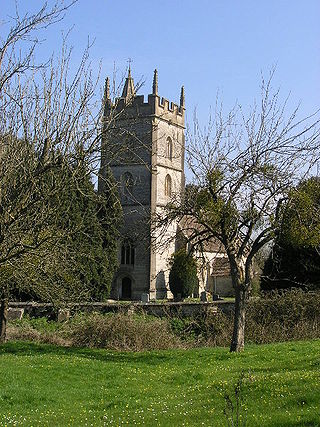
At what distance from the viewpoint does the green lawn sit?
289 inches

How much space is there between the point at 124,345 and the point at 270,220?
6239mm

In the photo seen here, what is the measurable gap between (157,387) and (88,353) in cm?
570

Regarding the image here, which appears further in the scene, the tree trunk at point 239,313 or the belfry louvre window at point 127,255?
the belfry louvre window at point 127,255

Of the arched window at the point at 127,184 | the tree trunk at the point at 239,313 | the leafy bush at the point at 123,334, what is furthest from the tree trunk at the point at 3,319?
the tree trunk at the point at 239,313

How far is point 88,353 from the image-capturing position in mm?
15906

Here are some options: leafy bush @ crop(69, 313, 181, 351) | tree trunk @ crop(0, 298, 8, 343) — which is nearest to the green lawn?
leafy bush @ crop(69, 313, 181, 351)

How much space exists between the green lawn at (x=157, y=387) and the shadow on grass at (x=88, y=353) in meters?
0.03

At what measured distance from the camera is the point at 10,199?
7.72 m

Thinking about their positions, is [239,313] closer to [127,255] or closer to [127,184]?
[127,184]

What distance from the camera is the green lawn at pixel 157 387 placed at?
7348 mm

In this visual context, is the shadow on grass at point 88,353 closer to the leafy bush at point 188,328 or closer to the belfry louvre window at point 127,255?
the leafy bush at point 188,328

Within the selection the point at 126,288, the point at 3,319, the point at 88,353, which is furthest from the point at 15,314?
the point at 126,288

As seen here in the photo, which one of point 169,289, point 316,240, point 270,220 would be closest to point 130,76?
point 270,220

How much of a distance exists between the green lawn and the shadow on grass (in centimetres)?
3
